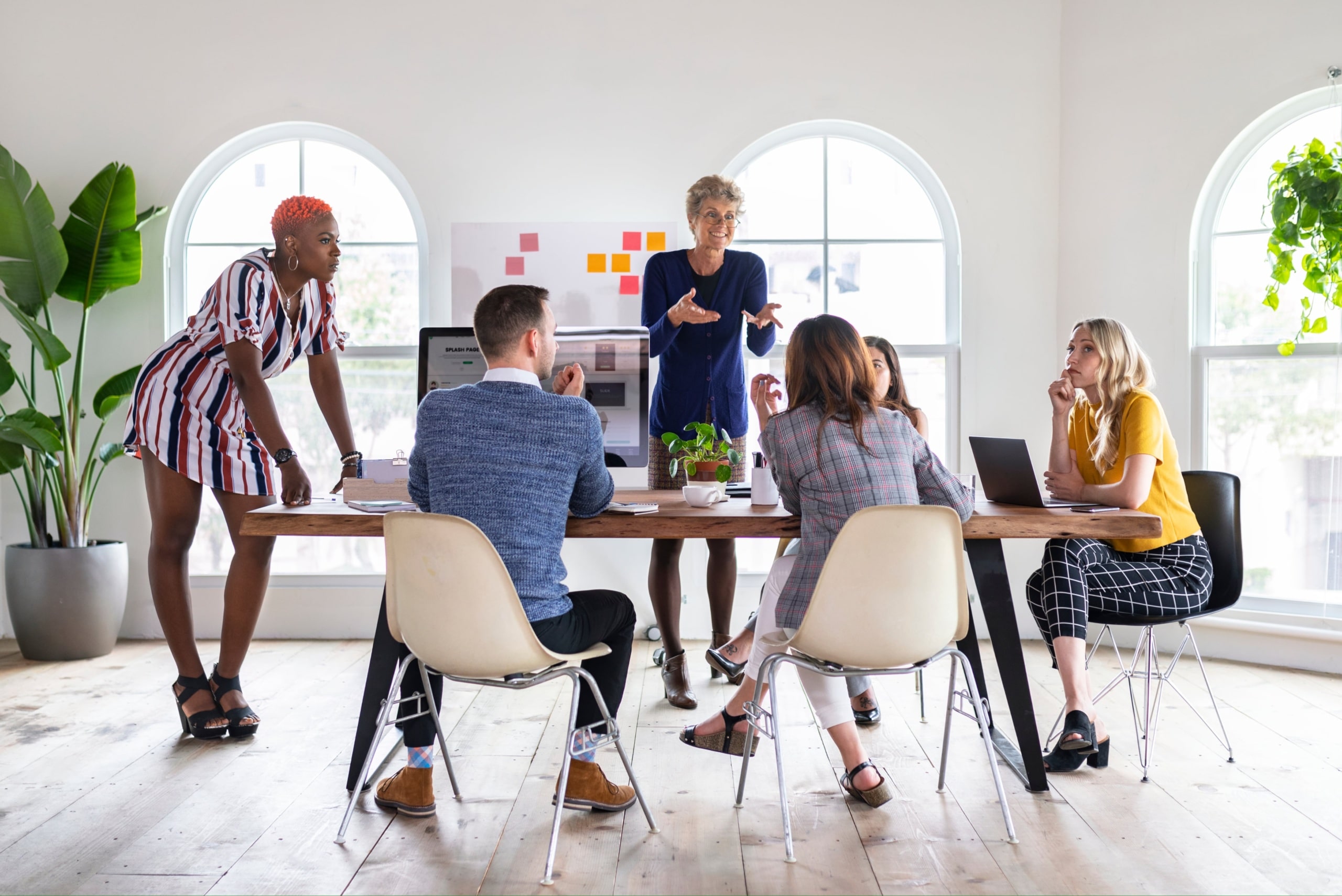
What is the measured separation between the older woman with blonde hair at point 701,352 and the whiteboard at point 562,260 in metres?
0.81

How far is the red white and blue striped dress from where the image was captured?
109 inches

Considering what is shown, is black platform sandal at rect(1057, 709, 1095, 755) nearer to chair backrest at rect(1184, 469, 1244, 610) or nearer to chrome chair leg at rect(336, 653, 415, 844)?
chair backrest at rect(1184, 469, 1244, 610)

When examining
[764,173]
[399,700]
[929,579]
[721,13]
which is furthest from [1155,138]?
[399,700]

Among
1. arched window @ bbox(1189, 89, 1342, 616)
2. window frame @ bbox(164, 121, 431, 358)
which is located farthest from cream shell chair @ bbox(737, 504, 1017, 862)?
window frame @ bbox(164, 121, 431, 358)

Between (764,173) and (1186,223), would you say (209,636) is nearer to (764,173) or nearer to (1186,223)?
(764,173)

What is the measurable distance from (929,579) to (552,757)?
1255 millimetres

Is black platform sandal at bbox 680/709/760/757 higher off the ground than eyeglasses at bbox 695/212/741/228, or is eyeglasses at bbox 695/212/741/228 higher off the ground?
eyeglasses at bbox 695/212/741/228

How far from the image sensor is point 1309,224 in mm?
3523

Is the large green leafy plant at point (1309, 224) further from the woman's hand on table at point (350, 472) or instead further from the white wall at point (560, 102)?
the woman's hand on table at point (350, 472)

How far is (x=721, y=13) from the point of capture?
168 inches

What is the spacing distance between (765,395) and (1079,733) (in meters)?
1.18

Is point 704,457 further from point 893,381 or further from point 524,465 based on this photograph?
point 893,381

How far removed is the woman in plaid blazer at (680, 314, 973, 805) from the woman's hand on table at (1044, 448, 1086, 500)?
0.50m

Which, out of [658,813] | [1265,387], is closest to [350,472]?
[658,813]
